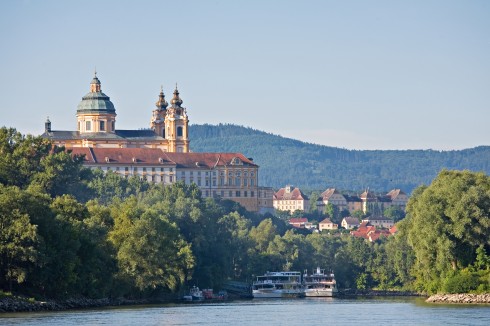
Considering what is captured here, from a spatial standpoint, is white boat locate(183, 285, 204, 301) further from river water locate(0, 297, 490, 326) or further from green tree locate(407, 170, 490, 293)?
green tree locate(407, 170, 490, 293)

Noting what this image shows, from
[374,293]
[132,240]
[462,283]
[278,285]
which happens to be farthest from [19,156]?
[462,283]

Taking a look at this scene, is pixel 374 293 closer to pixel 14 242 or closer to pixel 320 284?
pixel 320 284

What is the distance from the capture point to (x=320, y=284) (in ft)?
557

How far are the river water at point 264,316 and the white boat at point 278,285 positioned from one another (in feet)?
161

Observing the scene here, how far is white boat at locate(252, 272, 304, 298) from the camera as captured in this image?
15882cm

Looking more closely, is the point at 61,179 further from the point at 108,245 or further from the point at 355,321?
the point at 355,321

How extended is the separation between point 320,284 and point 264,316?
239 ft

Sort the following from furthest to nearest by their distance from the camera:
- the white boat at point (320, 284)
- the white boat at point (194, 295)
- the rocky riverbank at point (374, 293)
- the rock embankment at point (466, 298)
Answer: the white boat at point (320, 284)
the rocky riverbank at point (374, 293)
the white boat at point (194, 295)
the rock embankment at point (466, 298)

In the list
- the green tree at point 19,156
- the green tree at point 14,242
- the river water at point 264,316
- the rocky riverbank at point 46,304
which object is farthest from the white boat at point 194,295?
the green tree at point 14,242

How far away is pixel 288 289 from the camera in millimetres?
165625

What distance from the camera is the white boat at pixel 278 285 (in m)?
159

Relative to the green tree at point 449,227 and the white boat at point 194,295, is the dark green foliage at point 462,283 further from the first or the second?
the white boat at point 194,295

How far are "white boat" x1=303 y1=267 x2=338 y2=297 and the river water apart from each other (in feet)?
171

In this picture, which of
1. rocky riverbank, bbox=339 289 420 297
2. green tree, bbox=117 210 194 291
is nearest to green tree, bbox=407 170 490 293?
green tree, bbox=117 210 194 291
